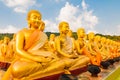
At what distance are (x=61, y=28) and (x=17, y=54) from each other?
90.2 inches

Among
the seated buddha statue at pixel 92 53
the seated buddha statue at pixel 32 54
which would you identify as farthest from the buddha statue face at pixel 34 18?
the seated buddha statue at pixel 92 53

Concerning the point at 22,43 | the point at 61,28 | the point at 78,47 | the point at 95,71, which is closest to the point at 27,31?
the point at 22,43

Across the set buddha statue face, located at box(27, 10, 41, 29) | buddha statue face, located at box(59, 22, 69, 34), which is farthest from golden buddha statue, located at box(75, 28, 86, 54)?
buddha statue face, located at box(27, 10, 41, 29)

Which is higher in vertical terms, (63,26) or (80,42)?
(63,26)

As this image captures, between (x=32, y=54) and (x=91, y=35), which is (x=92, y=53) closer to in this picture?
(x=91, y=35)

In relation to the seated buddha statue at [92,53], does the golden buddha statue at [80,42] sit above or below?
above

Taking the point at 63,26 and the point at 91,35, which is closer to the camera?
the point at 63,26

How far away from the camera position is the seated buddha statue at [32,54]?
5977mm

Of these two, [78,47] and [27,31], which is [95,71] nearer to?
[78,47]

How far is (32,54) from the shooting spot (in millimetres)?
6129

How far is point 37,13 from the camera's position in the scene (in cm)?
634

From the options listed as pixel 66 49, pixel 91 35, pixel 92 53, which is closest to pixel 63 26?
pixel 66 49

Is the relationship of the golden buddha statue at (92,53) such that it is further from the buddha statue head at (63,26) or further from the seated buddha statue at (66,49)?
the buddha statue head at (63,26)

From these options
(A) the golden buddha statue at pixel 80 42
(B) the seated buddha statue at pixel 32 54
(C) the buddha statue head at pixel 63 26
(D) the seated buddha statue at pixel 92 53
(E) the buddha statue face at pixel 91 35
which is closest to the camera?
(B) the seated buddha statue at pixel 32 54
